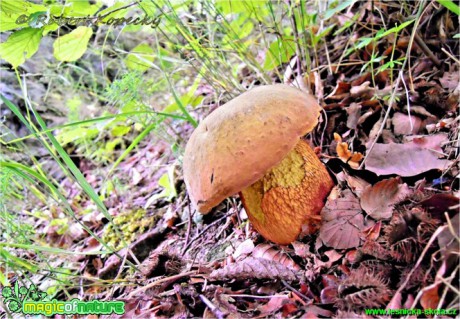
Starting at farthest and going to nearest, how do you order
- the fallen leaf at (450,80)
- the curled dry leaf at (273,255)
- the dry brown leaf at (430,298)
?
1. the fallen leaf at (450,80)
2. the curled dry leaf at (273,255)
3. the dry brown leaf at (430,298)

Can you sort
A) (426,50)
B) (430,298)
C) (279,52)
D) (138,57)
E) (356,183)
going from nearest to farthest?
(430,298), (356,183), (426,50), (279,52), (138,57)

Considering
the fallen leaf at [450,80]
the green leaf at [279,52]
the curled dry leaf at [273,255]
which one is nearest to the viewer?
the curled dry leaf at [273,255]

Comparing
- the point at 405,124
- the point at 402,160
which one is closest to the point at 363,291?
the point at 402,160

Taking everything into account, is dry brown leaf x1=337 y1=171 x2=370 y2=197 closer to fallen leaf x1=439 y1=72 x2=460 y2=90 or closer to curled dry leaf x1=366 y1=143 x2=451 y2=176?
curled dry leaf x1=366 y1=143 x2=451 y2=176

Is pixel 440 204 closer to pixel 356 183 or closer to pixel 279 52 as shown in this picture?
pixel 356 183

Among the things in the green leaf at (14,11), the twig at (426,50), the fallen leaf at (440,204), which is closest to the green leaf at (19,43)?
the green leaf at (14,11)

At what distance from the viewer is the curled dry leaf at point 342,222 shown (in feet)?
2.68

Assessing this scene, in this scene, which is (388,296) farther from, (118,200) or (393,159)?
(118,200)

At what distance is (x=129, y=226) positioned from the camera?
4.76ft

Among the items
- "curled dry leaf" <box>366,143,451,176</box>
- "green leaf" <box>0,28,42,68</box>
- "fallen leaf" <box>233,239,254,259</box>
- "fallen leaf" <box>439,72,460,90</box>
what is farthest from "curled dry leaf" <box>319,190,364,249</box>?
"green leaf" <box>0,28,42,68</box>

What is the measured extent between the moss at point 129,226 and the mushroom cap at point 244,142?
2.16ft

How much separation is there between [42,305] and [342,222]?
0.84 meters

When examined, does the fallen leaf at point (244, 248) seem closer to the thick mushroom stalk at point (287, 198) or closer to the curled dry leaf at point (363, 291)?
the thick mushroom stalk at point (287, 198)

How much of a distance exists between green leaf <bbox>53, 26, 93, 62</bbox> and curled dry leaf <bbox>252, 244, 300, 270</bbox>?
2.99ft
